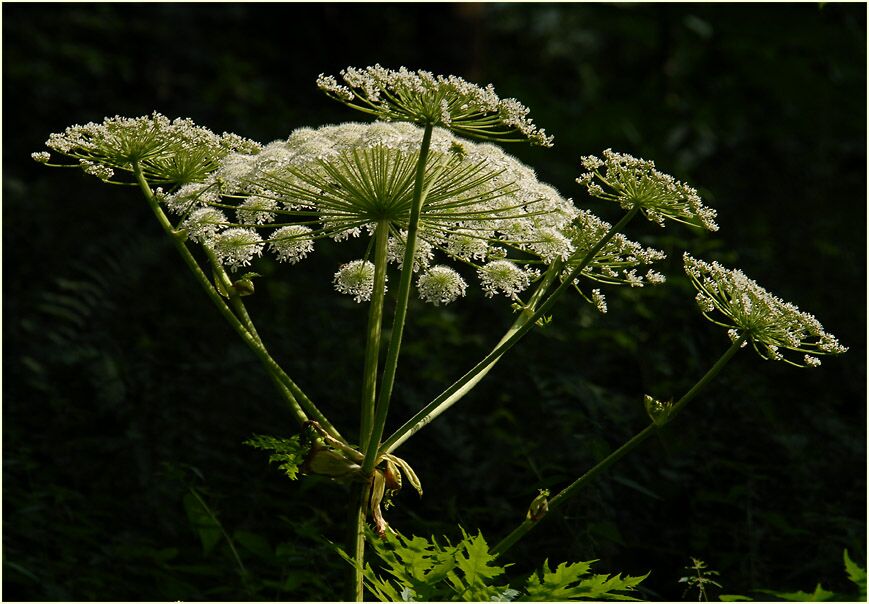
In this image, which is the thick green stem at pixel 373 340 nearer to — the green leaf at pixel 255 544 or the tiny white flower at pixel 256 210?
the tiny white flower at pixel 256 210

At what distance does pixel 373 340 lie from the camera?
261 cm

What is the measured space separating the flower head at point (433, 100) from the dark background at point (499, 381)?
3.51 feet

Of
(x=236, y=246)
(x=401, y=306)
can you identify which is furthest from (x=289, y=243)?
(x=401, y=306)

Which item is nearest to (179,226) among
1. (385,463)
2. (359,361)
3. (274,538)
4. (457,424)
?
(385,463)

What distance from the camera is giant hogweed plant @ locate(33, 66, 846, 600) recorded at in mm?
2312

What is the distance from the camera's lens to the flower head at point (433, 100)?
7.46 ft

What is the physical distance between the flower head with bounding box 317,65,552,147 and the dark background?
1.07 metres

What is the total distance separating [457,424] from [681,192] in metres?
2.57

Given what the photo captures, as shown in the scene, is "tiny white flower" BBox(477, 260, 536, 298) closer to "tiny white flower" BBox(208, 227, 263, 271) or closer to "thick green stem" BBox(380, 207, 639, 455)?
"thick green stem" BBox(380, 207, 639, 455)

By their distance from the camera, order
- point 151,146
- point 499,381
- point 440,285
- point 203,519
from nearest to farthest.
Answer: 1. point 151,146
2. point 440,285
3. point 203,519
4. point 499,381

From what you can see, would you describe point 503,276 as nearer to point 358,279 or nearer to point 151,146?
point 358,279

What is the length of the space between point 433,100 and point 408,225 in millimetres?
375

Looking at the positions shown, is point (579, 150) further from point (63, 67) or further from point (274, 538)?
point (63, 67)

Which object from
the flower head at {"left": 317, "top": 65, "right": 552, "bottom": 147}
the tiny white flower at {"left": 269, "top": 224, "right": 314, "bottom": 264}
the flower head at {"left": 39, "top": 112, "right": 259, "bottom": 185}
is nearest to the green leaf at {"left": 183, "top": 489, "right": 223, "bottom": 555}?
the tiny white flower at {"left": 269, "top": 224, "right": 314, "bottom": 264}
